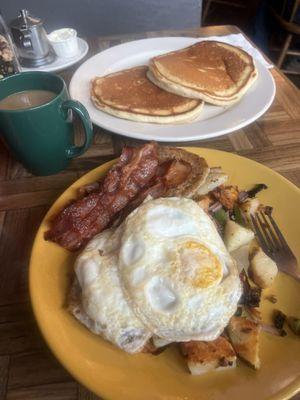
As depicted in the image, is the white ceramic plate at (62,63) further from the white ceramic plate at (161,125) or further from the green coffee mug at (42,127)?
the green coffee mug at (42,127)

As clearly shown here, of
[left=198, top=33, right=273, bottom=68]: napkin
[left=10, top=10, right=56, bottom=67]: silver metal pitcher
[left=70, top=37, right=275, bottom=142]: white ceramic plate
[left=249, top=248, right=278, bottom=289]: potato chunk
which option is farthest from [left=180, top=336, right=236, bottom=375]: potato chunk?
[left=10, top=10, right=56, bottom=67]: silver metal pitcher

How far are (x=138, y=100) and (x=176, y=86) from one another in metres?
0.17

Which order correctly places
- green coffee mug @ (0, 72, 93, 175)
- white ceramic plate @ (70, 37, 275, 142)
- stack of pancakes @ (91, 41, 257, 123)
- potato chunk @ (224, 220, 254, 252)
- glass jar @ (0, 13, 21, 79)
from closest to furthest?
1. potato chunk @ (224, 220, 254, 252)
2. green coffee mug @ (0, 72, 93, 175)
3. white ceramic plate @ (70, 37, 275, 142)
4. stack of pancakes @ (91, 41, 257, 123)
5. glass jar @ (0, 13, 21, 79)

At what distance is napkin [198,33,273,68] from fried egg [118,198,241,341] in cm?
127

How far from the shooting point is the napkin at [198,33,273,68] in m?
1.75

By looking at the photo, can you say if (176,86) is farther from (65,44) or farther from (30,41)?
(30,41)

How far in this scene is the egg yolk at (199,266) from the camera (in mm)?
694

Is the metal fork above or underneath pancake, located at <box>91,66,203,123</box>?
underneath

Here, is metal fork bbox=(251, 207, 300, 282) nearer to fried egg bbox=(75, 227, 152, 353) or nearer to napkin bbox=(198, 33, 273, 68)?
Result: fried egg bbox=(75, 227, 152, 353)

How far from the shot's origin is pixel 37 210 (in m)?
1.11

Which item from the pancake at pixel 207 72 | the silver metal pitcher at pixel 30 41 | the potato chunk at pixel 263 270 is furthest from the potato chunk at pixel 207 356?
the silver metal pitcher at pixel 30 41

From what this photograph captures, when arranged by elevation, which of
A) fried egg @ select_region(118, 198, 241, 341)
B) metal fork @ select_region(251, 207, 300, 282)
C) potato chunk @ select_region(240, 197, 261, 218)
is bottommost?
metal fork @ select_region(251, 207, 300, 282)

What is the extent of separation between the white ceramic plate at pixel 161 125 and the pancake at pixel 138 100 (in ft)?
0.10

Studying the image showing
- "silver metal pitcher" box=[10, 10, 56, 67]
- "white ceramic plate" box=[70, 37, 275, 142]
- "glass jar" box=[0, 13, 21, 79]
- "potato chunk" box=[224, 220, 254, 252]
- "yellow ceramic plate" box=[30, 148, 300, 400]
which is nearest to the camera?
"yellow ceramic plate" box=[30, 148, 300, 400]
